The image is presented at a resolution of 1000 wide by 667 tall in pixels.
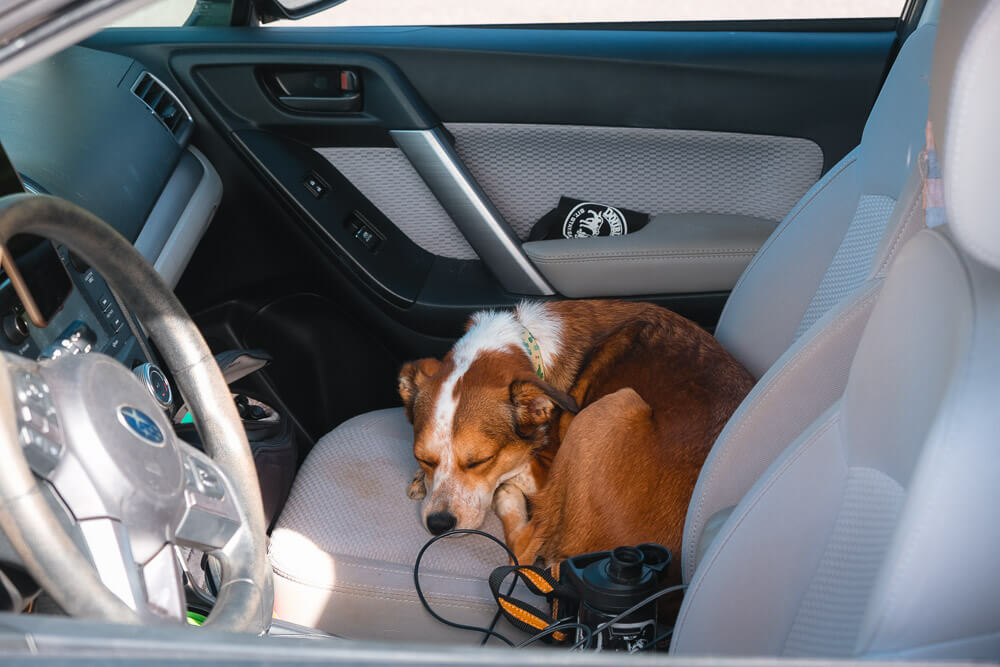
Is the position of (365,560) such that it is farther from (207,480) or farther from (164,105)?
(164,105)

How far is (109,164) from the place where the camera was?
245 cm

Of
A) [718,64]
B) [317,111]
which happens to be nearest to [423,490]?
[317,111]

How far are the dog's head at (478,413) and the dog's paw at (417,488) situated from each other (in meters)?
0.02

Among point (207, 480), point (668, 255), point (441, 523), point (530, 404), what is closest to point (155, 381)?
point (207, 480)

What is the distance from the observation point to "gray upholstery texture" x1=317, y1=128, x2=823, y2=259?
9.42ft

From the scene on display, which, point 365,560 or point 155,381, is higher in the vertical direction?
point 155,381

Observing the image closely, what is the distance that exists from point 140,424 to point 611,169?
2039mm

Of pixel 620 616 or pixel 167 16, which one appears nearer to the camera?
pixel 620 616

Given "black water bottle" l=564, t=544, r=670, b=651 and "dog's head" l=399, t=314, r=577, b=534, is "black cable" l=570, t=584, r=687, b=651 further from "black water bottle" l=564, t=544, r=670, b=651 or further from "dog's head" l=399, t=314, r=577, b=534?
"dog's head" l=399, t=314, r=577, b=534

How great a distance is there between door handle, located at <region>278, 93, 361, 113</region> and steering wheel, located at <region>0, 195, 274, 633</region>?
1701 millimetres

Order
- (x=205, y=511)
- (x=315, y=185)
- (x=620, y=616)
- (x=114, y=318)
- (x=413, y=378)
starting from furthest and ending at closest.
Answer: (x=315, y=185) < (x=413, y=378) < (x=114, y=318) < (x=620, y=616) < (x=205, y=511)

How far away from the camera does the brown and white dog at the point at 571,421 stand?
7.30 feet

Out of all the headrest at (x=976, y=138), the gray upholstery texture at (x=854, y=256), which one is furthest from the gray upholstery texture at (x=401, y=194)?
the headrest at (x=976, y=138)

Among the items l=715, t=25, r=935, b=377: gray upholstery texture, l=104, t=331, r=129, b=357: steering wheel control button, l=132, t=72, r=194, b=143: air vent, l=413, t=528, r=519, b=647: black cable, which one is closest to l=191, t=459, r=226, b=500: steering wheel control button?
l=104, t=331, r=129, b=357: steering wheel control button
